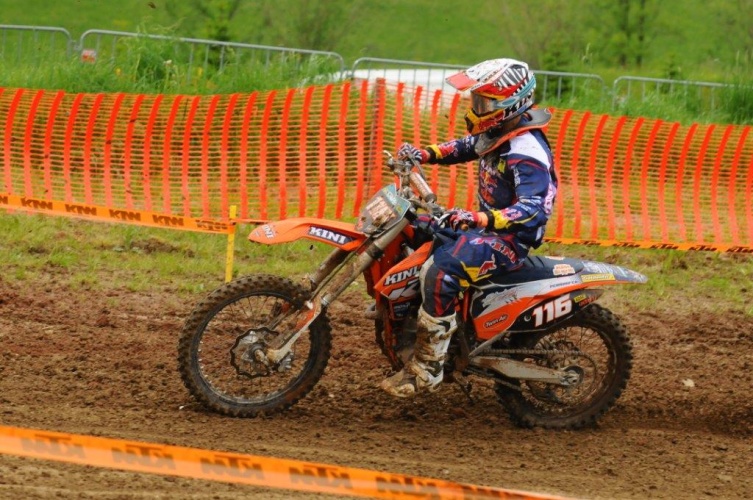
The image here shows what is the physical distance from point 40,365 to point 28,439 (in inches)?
91.4

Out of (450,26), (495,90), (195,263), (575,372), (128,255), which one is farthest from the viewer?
(450,26)

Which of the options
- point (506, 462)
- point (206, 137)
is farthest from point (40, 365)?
point (206, 137)

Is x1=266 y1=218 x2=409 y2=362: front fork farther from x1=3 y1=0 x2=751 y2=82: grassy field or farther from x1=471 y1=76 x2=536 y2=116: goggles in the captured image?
x1=3 y1=0 x2=751 y2=82: grassy field

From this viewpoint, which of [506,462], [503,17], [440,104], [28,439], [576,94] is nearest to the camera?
[28,439]

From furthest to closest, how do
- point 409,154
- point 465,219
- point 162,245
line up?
point 162,245
point 409,154
point 465,219

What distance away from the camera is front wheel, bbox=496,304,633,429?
23.0 ft

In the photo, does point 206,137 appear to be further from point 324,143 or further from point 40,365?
point 40,365

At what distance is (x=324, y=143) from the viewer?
37.3ft

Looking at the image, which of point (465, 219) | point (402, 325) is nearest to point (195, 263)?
point (402, 325)

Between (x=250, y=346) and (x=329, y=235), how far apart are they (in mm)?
758

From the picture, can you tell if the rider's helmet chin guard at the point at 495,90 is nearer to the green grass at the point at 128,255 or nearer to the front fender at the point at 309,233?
the front fender at the point at 309,233

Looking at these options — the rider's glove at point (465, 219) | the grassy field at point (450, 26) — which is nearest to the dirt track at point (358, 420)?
the rider's glove at point (465, 219)

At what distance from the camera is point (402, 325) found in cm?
679

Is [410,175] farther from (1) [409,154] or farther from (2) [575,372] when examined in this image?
(2) [575,372]
